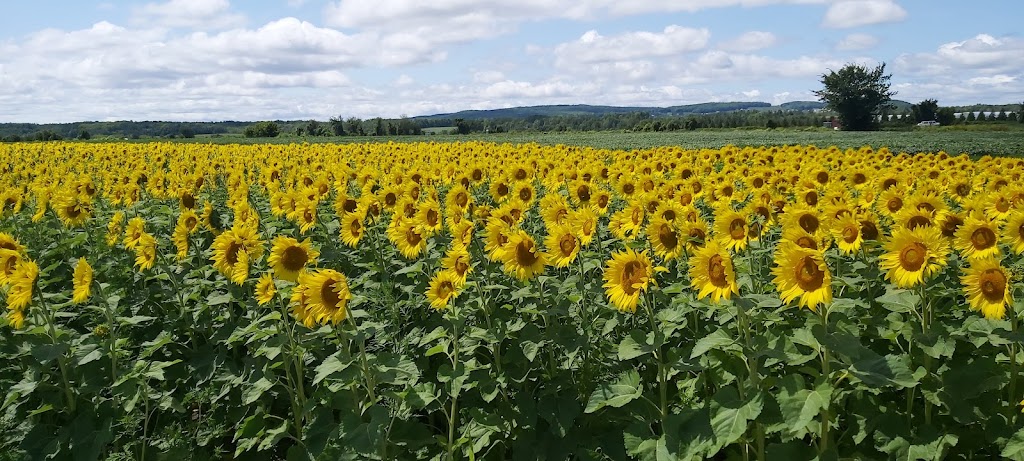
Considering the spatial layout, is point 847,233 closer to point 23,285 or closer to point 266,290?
point 266,290

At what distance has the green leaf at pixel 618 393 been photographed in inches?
133

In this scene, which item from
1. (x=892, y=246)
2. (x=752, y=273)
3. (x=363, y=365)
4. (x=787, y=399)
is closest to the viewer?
(x=787, y=399)

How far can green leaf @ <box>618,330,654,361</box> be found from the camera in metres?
3.39

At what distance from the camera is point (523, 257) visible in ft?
13.8

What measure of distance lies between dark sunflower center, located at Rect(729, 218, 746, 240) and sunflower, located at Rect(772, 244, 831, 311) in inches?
44.8

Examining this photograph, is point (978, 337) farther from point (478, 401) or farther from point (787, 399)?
point (478, 401)

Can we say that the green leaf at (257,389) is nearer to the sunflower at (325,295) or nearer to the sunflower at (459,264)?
the sunflower at (325,295)

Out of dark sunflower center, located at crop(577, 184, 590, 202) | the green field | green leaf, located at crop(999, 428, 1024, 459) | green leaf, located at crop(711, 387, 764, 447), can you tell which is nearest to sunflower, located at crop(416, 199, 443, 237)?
dark sunflower center, located at crop(577, 184, 590, 202)

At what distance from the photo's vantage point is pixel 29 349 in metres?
4.54

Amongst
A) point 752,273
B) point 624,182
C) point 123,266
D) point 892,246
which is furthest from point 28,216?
point 892,246

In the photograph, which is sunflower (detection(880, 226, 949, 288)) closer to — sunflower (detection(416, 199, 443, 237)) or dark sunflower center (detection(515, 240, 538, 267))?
dark sunflower center (detection(515, 240, 538, 267))

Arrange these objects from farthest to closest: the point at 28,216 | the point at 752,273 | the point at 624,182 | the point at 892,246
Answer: the point at 28,216 → the point at 624,182 → the point at 752,273 → the point at 892,246

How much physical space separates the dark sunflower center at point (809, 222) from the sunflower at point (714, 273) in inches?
48.3

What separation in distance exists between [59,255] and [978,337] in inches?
376
